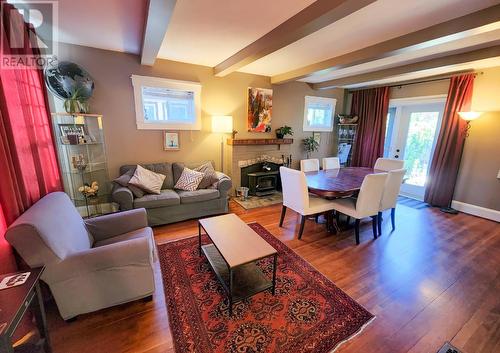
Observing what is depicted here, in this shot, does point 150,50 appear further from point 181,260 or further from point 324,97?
point 324,97

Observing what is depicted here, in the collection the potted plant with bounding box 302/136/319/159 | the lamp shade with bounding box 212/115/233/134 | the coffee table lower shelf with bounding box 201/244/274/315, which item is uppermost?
the lamp shade with bounding box 212/115/233/134

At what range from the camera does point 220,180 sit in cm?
342

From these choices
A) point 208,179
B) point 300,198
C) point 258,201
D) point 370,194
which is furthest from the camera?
point 258,201

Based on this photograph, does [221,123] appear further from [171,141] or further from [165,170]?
[165,170]

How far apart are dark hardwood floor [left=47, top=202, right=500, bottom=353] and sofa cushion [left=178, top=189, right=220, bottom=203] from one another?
37 centimetres

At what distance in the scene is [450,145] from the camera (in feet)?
12.6

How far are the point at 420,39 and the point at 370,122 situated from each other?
10.2 ft

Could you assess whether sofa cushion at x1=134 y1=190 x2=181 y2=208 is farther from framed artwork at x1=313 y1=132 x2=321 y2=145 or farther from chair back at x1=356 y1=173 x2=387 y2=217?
framed artwork at x1=313 y1=132 x2=321 y2=145

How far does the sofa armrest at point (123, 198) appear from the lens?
275 centimetres

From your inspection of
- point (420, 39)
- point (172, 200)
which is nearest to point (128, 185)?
point (172, 200)

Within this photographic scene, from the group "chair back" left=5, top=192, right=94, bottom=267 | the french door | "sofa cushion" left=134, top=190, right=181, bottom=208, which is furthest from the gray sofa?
the french door

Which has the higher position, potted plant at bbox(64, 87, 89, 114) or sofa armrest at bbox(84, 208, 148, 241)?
potted plant at bbox(64, 87, 89, 114)

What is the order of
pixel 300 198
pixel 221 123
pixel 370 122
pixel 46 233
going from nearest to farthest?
pixel 46 233 → pixel 300 198 → pixel 221 123 → pixel 370 122

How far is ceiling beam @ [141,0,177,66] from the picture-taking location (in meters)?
Result: 1.64
